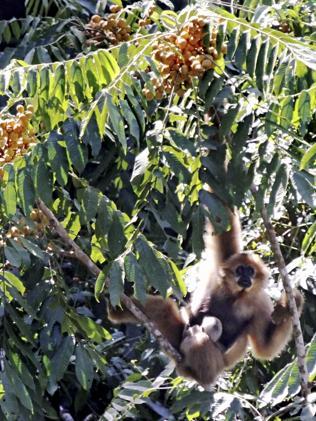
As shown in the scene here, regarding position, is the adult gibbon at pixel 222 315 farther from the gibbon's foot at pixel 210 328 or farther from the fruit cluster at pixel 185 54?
the fruit cluster at pixel 185 54

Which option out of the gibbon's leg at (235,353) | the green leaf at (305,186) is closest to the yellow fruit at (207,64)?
the green leaf at (305,186)

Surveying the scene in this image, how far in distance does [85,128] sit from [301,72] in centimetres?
93

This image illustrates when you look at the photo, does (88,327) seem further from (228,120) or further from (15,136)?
(228,120)

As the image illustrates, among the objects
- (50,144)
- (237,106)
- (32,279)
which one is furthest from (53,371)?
(237,106)

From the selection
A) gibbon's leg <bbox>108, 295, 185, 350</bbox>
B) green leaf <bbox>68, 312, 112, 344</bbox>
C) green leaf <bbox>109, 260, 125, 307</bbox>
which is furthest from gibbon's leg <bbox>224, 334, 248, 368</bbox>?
green leaf <bbox>109, 260, 125, 307</bbox>

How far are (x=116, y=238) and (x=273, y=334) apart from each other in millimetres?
1685

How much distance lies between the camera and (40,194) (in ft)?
14.0

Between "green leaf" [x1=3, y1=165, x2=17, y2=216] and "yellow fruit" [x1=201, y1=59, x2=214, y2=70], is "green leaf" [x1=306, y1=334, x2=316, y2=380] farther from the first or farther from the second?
"green leaf" [x1=3, y1=165, x2=17, y2=216]

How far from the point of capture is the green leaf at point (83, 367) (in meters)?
5.08

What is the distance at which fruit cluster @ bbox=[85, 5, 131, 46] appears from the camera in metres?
5.23

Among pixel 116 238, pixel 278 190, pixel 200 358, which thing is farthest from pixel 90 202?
pixel 200 358

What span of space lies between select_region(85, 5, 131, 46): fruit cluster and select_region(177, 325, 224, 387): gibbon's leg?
1839 millimetres

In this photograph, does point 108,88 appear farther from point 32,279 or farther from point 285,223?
point 285,223

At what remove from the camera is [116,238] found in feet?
14.8
